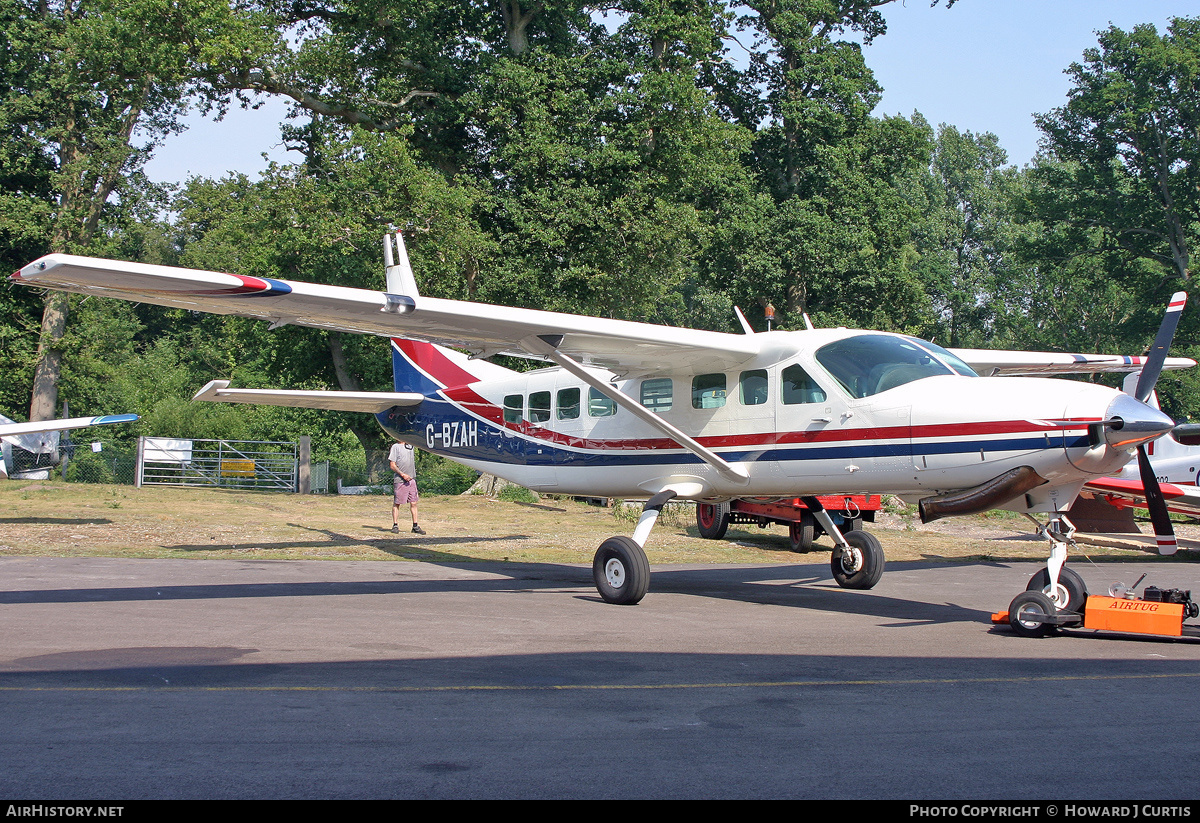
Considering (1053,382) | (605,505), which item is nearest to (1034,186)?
(605,505)

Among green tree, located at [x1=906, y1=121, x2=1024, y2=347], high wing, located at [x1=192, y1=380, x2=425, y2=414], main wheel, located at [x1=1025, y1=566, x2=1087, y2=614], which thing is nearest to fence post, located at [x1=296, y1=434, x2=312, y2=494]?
high wing, located at [x1=192, y1=380, x2=425, y2=414]

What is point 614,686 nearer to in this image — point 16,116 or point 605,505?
point 605,505

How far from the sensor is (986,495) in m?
8.99

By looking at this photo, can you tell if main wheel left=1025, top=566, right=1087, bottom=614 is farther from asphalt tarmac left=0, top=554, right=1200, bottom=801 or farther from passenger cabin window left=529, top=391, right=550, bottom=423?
passenger cabin window left=529, top=391, right=550, bottom=423

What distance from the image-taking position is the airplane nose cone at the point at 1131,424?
26.5 ft

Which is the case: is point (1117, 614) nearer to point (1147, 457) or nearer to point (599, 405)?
point (1147, 457)

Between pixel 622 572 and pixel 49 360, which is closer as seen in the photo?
pixel 622 572

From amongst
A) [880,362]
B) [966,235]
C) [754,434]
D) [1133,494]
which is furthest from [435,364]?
[966,235]

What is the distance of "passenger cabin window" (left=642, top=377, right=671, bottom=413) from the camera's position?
1189 centimetres

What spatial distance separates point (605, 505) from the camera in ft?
83.3

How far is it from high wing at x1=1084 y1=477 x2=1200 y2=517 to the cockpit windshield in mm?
8710

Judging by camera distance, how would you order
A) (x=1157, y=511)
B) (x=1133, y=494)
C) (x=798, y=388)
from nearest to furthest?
(x=1157, y=511), (x=798, y=388), (x=1133, y=494)

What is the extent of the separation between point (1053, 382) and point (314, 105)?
85.9 feet

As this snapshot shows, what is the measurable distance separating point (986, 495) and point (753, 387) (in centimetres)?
297
